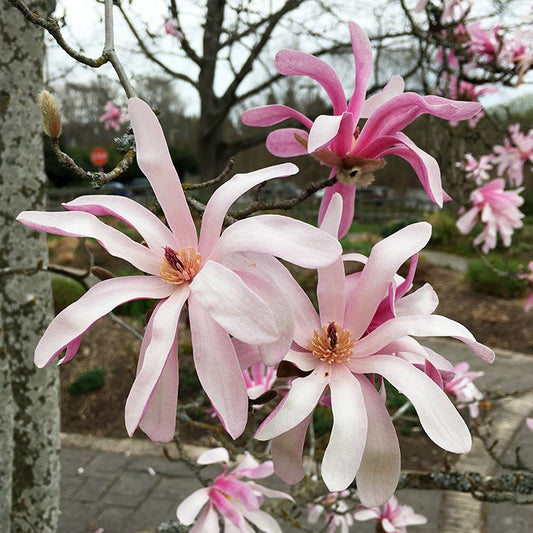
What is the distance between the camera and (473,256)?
1027 cm

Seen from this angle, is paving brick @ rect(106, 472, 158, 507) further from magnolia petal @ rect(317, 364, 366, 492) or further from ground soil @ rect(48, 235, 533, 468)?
magnolia petal @ rect(317, 364, 366, 492)

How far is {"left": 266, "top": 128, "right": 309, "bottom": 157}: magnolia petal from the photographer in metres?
0.83

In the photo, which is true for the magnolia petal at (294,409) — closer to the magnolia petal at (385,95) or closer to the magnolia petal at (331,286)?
A: the magnolia petal at (331,286)

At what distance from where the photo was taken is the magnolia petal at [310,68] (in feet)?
2.22

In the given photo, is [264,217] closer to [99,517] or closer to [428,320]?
[428,320]

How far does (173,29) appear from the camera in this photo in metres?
4.12

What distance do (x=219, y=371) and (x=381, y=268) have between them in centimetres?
21

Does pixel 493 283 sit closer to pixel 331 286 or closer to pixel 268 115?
pixel 268 115

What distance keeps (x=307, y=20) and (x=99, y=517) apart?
3929 mm

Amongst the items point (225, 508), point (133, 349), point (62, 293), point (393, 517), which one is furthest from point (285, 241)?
point (62, 293)

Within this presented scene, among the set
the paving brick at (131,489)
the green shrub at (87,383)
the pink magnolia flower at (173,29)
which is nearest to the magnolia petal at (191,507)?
the paving brick at (131,489)

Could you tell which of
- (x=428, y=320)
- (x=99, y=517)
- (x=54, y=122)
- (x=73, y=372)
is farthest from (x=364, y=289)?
(x=73, y=372)

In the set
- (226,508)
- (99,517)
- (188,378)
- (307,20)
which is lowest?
(99,517)

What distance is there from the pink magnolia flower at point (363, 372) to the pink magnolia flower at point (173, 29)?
360 centimetres
